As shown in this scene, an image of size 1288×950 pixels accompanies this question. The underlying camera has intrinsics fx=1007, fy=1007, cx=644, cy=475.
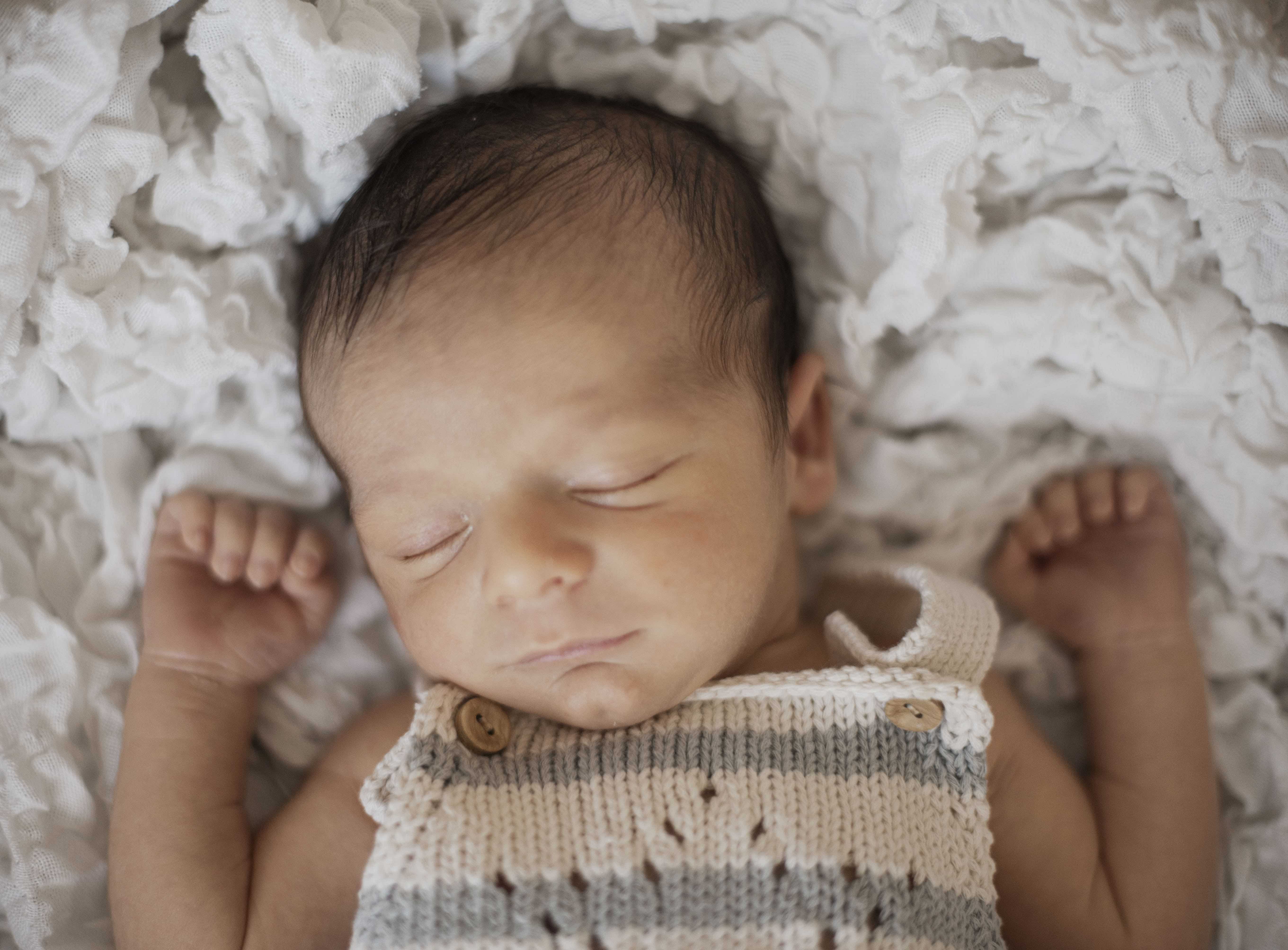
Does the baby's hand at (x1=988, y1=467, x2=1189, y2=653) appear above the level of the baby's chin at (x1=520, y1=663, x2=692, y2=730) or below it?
below

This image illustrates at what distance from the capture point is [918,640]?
54.9 inches

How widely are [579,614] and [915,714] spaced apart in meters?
0.48

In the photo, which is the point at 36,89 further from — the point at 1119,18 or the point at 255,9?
the point at 1119,18

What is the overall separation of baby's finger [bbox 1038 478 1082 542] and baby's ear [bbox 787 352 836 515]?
39cm

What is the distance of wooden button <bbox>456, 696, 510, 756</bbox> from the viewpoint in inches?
52.6

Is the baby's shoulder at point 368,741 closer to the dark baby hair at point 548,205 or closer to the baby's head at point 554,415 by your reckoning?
the baby's head at point 554,415

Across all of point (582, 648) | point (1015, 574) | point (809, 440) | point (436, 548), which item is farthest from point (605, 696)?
Answer: point (1015, 574)

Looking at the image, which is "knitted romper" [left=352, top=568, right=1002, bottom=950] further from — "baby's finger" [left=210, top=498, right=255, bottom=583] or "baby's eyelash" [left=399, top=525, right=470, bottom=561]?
"baby's finger" [left=210, top=498, right=255, bottom=583]

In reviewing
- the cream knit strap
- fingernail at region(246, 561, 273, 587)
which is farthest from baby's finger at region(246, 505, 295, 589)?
the cream knit strap

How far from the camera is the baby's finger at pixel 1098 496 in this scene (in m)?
1.67

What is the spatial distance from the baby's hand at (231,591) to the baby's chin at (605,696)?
0.48 metres

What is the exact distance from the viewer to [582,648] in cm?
127

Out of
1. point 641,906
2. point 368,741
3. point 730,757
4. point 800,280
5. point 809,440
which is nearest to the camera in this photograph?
point 641,906

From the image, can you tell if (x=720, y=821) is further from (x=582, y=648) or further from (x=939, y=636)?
(x=939, y=636)
